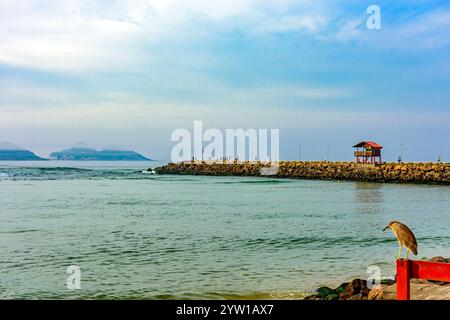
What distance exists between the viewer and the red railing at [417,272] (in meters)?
6.95

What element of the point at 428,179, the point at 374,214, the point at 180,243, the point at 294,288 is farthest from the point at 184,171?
the point at 294,288

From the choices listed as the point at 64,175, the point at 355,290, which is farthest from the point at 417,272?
the point at 64,175

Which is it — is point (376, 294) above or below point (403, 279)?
below

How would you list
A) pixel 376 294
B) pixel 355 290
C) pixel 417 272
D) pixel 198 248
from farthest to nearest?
1. pixel 198 248
2. pixel 355 290
3. pixel 376 294
4. pixel 417 272

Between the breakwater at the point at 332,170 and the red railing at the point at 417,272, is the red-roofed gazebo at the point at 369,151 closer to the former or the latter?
the breakwater at the point at 332,170

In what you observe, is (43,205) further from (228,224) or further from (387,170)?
(387,170)

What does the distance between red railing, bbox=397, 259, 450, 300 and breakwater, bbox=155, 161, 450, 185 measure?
57551mm

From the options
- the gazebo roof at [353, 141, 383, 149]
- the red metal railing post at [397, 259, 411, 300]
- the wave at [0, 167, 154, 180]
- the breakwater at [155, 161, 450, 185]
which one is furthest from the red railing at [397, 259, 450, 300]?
the wave at [0, 167, 154, 180]

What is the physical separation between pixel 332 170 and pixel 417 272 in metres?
70.6

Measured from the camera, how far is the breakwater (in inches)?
2511

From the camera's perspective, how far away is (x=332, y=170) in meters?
76.6

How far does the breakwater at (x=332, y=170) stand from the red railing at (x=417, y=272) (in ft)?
189

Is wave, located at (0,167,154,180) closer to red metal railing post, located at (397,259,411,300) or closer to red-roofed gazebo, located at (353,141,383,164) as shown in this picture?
red-roofed gazebo, located at (353,141,383,164)

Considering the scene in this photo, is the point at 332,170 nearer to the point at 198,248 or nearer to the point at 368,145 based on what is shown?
the point at 368,145
